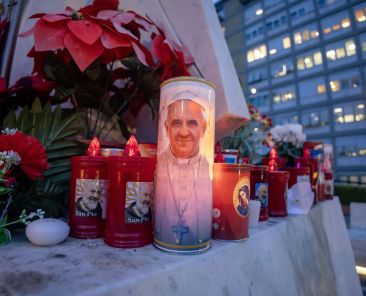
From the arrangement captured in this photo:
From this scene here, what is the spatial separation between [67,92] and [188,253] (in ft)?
1.87

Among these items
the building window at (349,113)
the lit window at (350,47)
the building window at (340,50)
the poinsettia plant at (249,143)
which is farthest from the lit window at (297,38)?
the poinsettia plant at (249,143)

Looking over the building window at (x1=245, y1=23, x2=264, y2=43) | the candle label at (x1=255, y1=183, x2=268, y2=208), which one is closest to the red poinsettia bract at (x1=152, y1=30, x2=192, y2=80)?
the candle label at (x1=255, y1=183, x2=268, y2=208)

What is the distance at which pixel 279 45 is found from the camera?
11281 mm

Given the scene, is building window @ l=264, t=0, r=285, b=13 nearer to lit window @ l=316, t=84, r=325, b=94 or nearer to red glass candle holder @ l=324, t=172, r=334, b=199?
lit window @ l=316, t=84, r=325, b=94

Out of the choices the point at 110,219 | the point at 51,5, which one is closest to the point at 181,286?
the point at 110,219

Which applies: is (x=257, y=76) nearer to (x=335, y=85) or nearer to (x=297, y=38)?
(x=297, y=38)

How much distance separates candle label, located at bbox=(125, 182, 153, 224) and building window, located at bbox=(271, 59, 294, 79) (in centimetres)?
1191

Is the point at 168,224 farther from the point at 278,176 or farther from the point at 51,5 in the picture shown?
the point at 51,5

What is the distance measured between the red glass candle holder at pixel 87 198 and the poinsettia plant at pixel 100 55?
0.21 metres

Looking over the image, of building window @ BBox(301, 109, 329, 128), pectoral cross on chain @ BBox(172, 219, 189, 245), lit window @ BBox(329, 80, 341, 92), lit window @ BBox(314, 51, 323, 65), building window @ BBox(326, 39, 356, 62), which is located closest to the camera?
pectoral cross on chain @ BBox(172, 219, 189, 245)

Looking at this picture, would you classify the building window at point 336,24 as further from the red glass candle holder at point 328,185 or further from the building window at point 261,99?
the red glass candle holder at point 328,185

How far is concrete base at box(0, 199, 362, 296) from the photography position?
1.09ft

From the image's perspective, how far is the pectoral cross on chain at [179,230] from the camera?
0.46 m

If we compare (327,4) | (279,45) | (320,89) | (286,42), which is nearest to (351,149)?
(320,89)
